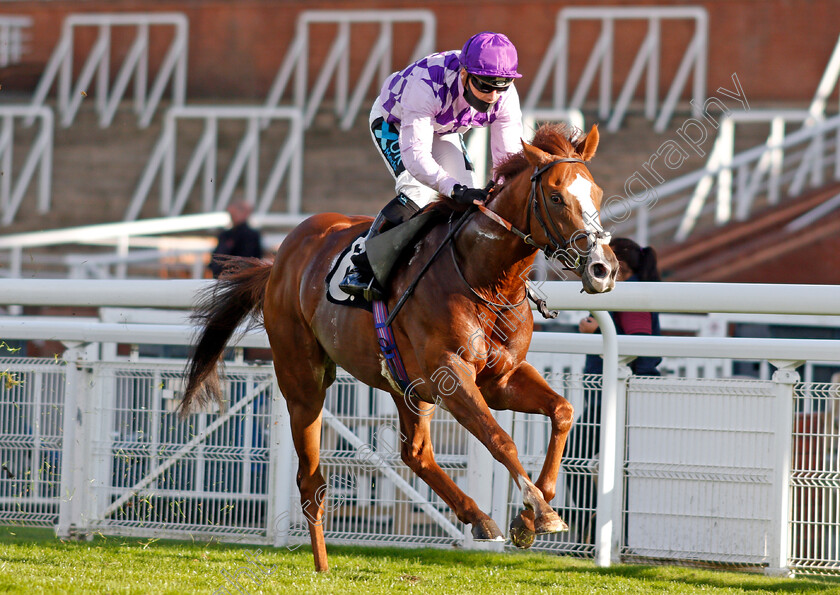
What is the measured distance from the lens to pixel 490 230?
416 centimetres

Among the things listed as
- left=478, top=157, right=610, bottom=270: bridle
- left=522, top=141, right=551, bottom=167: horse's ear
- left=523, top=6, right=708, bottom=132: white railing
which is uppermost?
left=523, top=6, right=708, bottom=132: white railing

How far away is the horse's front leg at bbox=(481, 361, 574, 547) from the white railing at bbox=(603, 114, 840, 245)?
19.5 feet

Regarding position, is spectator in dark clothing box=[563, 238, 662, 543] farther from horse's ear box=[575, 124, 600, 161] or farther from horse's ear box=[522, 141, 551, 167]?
horse's ear box=[522, 141, 551, 167]

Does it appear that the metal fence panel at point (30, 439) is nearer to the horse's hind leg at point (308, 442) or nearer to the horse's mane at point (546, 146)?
the horse's hind leg at point (308, 442)

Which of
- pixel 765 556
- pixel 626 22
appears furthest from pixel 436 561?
pixel 626 22

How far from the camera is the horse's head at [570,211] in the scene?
3648mm

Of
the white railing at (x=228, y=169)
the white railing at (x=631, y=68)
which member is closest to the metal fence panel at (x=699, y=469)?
the white railing at (x=228, y=169)

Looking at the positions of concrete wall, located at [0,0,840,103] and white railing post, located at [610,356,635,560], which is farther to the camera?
concrete wall, located at [0,0,840,103]

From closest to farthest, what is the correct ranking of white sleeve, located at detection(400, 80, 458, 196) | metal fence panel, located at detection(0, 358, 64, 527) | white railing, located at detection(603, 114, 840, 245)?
white sleeve, located at detection(400, 80, 458, 196)
metal fence panel, located at detection(0, 358, 64, 527)
white railing, located at detection(603, 114, 840, 245)

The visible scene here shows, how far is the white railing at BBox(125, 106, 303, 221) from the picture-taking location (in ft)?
45.3

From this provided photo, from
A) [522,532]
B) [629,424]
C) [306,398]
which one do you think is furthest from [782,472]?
[306,398]

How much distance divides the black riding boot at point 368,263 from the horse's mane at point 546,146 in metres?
0.49

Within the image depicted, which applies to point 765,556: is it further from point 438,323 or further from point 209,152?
point 209,152

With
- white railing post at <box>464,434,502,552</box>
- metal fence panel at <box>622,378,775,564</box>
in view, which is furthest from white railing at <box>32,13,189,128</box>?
metal fence panel at <box>622,378,775,564</box>
